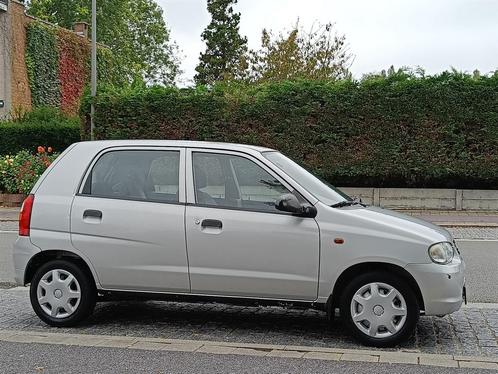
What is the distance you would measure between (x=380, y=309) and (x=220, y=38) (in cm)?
5287

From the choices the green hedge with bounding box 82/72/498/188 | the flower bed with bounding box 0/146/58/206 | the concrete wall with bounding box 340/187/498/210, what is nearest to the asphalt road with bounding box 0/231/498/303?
the concrete wall with bounding box 340/187/498/210

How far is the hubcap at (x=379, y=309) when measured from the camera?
5738 mm

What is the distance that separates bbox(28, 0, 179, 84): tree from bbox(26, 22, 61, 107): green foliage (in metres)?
5.16

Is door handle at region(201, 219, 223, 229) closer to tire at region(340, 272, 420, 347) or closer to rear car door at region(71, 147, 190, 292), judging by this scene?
rear car door at region(71, 147, 190, 292)

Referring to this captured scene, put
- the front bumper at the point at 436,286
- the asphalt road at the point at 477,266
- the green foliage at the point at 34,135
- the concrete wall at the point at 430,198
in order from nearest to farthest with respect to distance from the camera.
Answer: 1. the front bumper at the point at 436,286
2. the asphalt road at the point at 477,266
3. the concrete wall at the point at 430,198
4. the green foliage at the point at 34,135

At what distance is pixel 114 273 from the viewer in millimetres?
6270

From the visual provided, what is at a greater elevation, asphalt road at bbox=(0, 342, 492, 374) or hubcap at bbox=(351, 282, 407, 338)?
hubcap at bbox=(351, 282, 407, 338)

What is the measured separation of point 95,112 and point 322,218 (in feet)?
50.9

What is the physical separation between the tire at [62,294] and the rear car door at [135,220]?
0.19 m

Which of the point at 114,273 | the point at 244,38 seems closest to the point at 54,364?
the point at 114,273

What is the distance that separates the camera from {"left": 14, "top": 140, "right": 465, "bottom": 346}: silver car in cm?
576

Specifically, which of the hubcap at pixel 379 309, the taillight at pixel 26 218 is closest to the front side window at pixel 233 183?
the hubcap at pixel 379 309

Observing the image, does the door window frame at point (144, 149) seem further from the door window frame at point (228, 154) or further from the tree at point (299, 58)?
the tree at point (299, 58)

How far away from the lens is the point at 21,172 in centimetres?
2014
